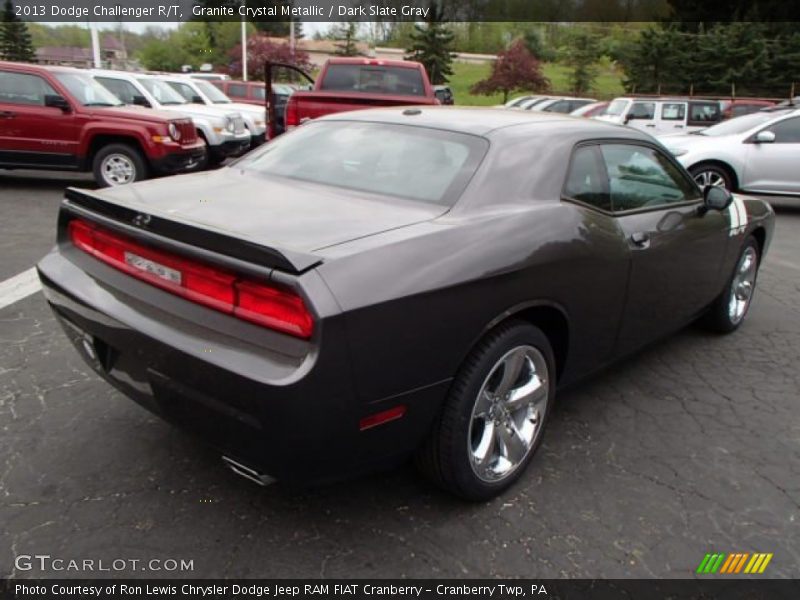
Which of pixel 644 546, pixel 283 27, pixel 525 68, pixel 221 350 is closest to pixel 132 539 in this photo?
pixel 221 350

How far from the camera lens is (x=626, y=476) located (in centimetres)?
285

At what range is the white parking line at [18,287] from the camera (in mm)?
4695

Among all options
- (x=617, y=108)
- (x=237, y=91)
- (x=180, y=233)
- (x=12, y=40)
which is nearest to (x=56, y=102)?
(x=180, y=233)

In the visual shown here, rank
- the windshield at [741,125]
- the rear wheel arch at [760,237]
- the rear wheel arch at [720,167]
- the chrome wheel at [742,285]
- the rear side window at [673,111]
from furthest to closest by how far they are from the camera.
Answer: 1. the rear side window at [673,111]
2. the windshield at [741,125]
3. the rear wheel arch at [720,167]
4. the rear wheel arch at [760,237]
5. the chrome wheel at [742,285]

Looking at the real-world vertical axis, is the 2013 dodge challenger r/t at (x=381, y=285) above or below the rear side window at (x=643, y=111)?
below

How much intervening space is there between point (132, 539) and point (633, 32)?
207 ft

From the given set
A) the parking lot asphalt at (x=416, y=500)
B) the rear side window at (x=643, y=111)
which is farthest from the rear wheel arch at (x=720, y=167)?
the parking lot asphalt at (x=416, y=500)

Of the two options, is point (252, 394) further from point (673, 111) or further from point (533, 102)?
point (533, 102)

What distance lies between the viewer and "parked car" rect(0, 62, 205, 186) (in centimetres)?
881

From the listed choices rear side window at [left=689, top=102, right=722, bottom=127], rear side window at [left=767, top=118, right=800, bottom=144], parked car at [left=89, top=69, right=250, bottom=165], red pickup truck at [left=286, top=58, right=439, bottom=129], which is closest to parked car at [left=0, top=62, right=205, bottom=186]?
parked car at [left=89, top=69, right=250, bottom=165]

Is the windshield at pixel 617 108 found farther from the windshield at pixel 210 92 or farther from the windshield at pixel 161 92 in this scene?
the windshield at pixel 161 92

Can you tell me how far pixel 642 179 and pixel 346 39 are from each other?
208 ft

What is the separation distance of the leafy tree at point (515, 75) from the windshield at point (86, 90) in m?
38.4

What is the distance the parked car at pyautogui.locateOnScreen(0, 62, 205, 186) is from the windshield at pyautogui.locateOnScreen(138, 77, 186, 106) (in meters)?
3.91
